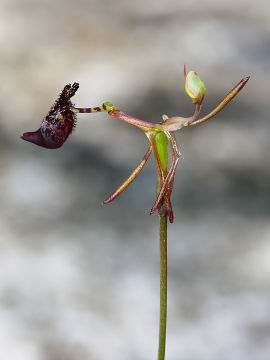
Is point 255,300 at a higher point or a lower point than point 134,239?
lower

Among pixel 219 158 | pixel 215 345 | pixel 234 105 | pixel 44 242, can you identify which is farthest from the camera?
pixel 234 105

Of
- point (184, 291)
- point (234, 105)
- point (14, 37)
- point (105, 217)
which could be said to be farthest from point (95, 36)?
point (184, 291)

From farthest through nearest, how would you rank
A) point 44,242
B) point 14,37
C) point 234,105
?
point 14,37
point 234,105
point 44,242

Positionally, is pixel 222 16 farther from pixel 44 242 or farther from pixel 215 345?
pixel 215 345

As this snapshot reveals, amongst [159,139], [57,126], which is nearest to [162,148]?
[159,139]

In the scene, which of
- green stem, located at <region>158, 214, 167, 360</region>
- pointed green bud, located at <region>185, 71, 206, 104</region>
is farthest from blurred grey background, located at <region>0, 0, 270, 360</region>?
pointed green bud, located at <region>185, 71, 206, 104</region>

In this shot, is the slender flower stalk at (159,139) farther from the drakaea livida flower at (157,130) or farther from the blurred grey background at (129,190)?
the blurred grey background at (129,190)
